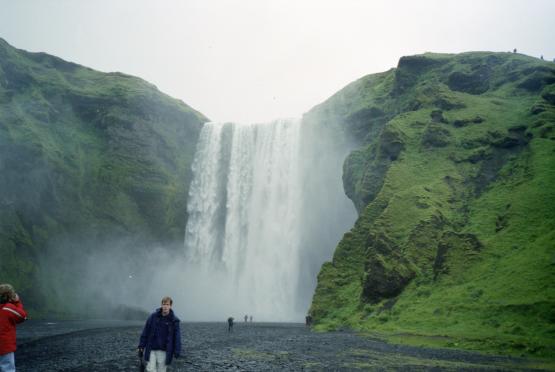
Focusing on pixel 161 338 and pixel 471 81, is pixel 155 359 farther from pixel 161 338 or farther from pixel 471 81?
pixel 471 81

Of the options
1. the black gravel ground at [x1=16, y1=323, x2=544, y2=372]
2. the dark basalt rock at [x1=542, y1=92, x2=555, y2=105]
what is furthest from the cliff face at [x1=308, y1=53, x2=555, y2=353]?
the black gravel ground at [x1=16, y1=323, x2=544, y2=372]

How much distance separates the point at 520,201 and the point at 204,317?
45.0m

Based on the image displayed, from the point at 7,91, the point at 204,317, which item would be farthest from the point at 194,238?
the point at 7,91

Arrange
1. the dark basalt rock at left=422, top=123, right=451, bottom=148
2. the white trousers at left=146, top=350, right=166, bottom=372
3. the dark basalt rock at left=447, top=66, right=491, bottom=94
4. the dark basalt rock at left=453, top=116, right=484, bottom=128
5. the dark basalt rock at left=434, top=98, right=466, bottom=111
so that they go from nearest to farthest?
the white trousers at left=146, top=350, right=166, bottom=372 < the dark basalt rock at left=422, top=123, right=451, bottom=148 < the dark basalt rock at left=453, top=116, right=484, bottom=128 < the dark basalt rock at left=434, top=98, right=466, bottom=111 < the dark basalt rock at left=447, top=66, right=491, bottom=94

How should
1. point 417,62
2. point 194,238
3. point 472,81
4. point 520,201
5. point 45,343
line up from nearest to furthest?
point 45,343
point 520,201
point 472,81
point 417,62
point 194,238

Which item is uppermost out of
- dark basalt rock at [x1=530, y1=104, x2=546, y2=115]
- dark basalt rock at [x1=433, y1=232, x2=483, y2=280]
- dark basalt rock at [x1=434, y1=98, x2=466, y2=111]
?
dark basalt rock at [x1=434, y1=98, x2=466, y2=111]

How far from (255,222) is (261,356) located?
48.4m

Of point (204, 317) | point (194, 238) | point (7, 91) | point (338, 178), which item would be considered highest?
point (7, 91)

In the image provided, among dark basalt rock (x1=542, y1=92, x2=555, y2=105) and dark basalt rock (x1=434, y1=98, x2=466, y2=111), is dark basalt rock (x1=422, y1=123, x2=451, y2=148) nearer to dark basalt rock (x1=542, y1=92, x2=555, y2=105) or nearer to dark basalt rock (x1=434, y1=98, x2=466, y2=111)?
dark basalt rock (x1=434, y1=98, x2=466, y2=111)

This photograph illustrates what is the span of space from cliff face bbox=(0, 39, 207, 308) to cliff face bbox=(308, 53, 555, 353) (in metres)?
32.3

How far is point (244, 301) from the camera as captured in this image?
65.7m

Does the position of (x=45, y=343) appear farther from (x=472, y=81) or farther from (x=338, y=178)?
(x=472, y=81)

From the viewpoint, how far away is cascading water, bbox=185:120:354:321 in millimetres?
64500

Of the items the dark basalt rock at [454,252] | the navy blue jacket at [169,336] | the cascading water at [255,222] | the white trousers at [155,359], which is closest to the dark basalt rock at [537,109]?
the dark basalt rock at [454,252]
